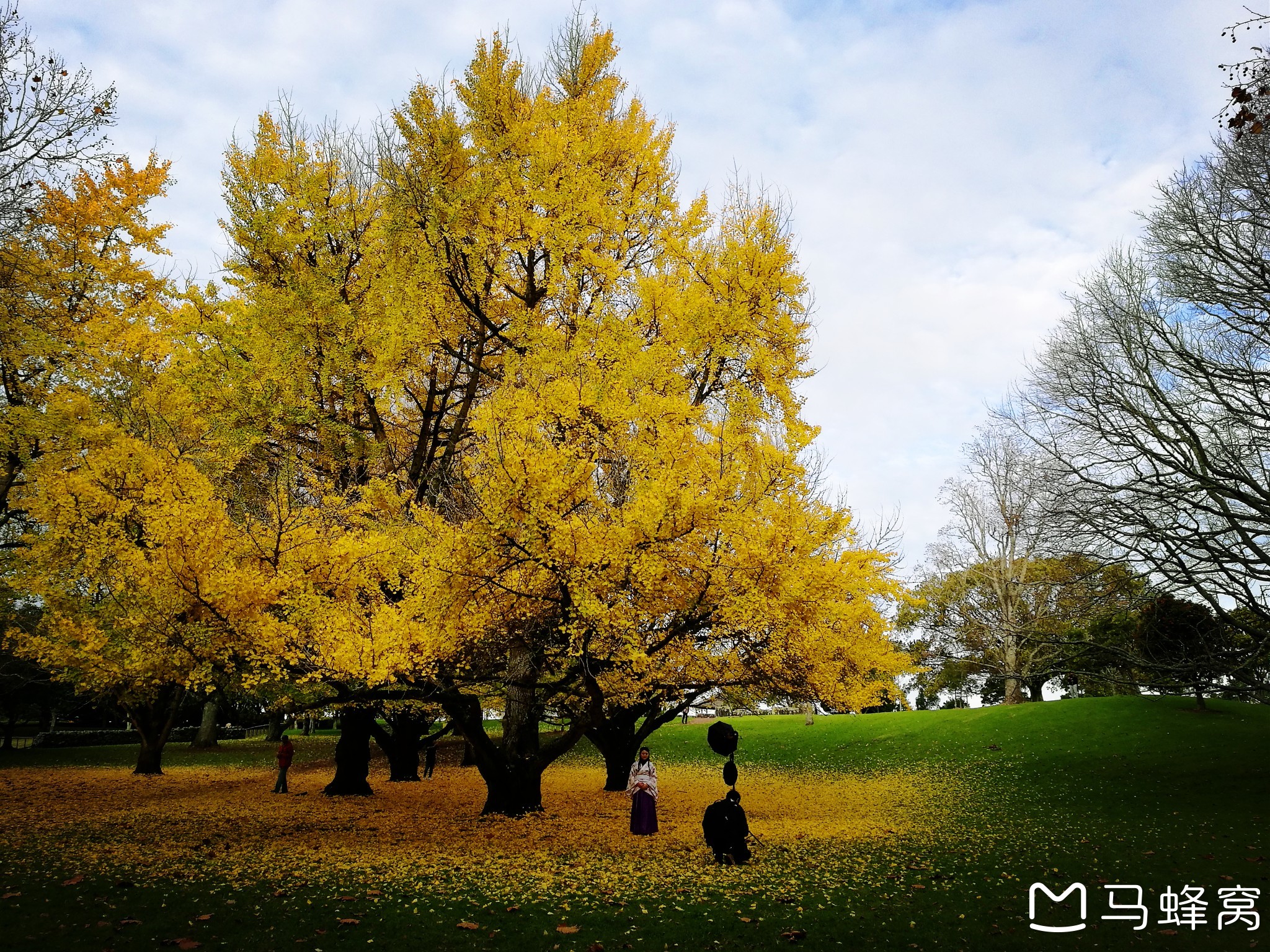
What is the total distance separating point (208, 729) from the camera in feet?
100

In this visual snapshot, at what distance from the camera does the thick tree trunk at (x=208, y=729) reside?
1187 inches

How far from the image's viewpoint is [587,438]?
34.7 feet

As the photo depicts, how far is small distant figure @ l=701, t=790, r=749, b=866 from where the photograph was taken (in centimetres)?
891

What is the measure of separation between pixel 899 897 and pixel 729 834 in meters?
2.16

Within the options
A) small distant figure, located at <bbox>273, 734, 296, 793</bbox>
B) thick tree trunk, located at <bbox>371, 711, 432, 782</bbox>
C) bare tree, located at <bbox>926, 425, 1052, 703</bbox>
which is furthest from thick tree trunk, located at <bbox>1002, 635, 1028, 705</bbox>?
small distant figure, located at <bbox>273, 734, 296, 793</bbox>

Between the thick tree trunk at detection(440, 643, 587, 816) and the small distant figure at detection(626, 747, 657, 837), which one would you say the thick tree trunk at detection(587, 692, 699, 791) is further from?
the small distant figure at detection(626, 747, 657, 837)

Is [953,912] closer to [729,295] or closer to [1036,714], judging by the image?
[729,295]

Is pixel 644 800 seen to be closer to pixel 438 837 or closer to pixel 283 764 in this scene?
pixel 438 837

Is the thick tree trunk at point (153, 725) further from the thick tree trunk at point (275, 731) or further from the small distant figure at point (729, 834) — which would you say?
the small distant figure at point (729, 834)

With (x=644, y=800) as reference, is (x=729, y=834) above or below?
above

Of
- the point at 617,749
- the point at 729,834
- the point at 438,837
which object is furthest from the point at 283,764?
the point at 729,834

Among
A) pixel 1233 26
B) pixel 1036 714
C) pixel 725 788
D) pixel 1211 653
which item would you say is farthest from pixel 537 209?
pixel 1036 714

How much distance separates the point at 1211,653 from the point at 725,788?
11429 mm

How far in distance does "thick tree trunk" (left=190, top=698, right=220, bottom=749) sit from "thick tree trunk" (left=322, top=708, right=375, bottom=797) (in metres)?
18.1
